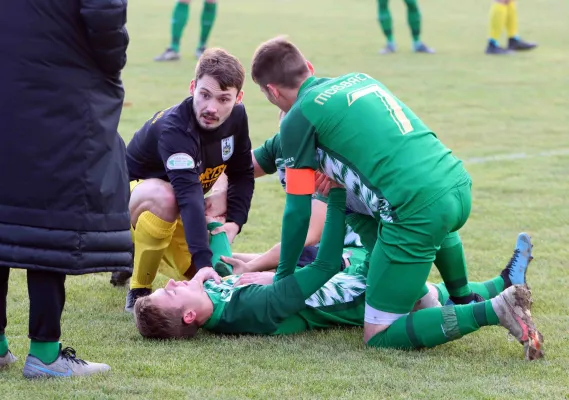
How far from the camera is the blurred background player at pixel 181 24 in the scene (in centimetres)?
1353

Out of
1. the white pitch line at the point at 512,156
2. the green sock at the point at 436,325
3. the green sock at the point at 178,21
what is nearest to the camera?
the green sock at the point at 436,325

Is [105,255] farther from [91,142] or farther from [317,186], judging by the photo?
[317,186]

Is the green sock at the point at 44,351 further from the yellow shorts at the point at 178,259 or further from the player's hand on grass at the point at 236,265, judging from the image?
the yellow shorts at the point at 178,259

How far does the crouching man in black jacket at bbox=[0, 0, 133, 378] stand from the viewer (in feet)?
10.5

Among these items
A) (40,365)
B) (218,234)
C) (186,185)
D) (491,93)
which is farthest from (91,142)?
(491,93)

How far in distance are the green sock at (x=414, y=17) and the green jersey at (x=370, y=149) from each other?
10.6 m

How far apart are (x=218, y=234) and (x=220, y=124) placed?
53 cm

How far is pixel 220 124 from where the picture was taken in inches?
179

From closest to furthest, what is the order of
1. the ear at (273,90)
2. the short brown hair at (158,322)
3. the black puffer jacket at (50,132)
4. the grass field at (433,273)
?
1. the black puffer jacket at (50,132)
2. the grass field at (433,273)
3. the short brown hair at (158,322)
4. the ear at (273,90)

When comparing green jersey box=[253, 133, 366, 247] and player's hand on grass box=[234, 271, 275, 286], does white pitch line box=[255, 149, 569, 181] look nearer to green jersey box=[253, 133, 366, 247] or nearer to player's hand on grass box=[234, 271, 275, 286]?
green jersey box=[253, 133, 366, 247]

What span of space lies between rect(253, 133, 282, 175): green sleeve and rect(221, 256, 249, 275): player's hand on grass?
0.56 m

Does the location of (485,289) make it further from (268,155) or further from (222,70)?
(222,70)

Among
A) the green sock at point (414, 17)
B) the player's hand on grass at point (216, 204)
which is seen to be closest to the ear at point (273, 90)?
the player's hand on grass at point (216, 204)

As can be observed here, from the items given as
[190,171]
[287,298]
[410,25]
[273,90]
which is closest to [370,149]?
[273,90]
